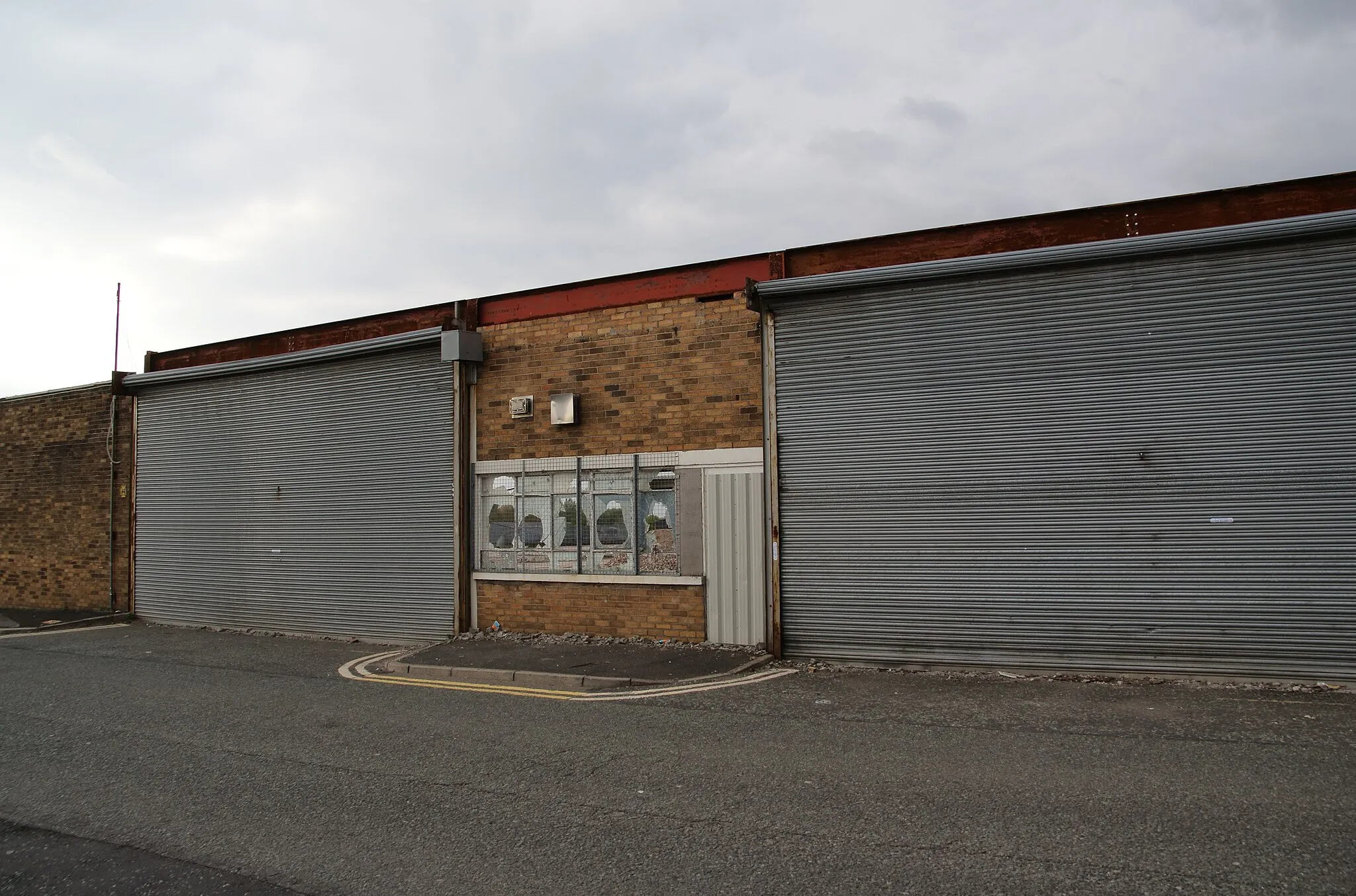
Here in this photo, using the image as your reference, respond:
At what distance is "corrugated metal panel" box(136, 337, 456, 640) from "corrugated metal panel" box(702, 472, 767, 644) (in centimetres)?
418

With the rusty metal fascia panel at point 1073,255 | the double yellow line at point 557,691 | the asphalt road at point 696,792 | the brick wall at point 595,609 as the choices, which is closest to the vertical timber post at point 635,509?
the brick wall at point 595,609

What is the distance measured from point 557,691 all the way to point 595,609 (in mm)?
2550

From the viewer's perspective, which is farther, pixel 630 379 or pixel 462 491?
pixel 462 491

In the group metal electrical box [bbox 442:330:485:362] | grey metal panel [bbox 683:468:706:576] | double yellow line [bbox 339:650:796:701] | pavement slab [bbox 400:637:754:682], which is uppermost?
metal electrical box [bbox 442:330:485:362]

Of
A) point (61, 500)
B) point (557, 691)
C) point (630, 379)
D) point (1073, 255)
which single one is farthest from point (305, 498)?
point (1073, 255)

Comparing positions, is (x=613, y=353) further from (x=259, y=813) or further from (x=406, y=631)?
(x=259, y=813)

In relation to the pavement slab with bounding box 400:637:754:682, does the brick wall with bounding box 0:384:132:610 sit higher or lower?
higher

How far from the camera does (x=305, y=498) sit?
14633 millimetres

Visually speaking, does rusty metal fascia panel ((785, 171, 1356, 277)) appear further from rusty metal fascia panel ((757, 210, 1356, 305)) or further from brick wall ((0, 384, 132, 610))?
brick wall ((0, 384, 132, 610))

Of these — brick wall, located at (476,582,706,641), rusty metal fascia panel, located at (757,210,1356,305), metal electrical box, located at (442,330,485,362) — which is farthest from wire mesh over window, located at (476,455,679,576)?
rusty metal fascia panel, located at (757,210,1356,305)

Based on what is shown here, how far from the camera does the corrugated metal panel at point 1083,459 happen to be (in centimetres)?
872

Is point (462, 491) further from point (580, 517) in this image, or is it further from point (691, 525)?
point (691, 525)

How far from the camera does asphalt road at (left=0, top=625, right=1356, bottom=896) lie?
4.42 metres

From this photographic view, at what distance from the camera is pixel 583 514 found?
12.4 meters
